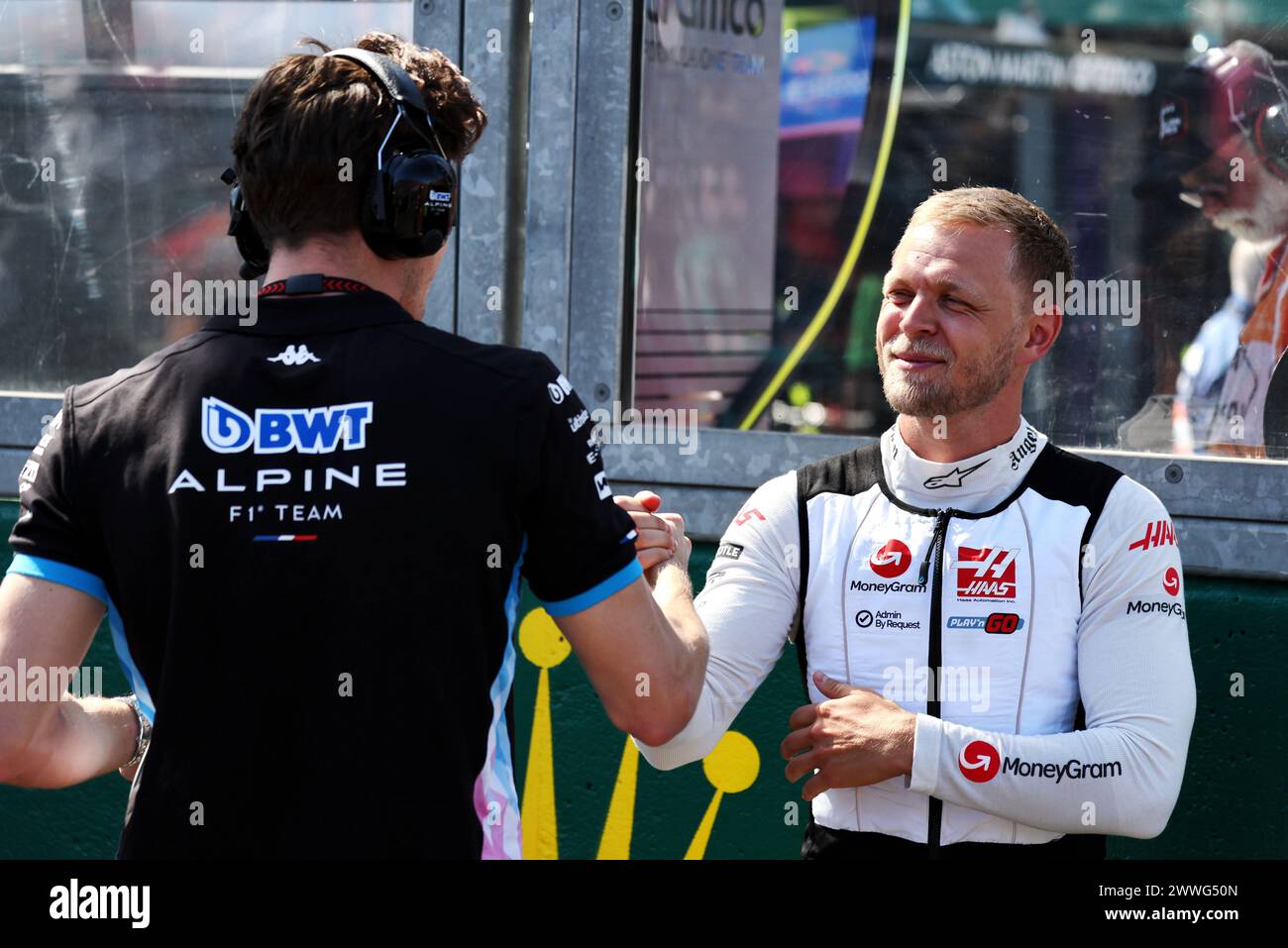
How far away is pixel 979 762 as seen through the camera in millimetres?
2100

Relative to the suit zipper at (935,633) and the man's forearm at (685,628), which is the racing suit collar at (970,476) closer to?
the suit zipper at (935,633)

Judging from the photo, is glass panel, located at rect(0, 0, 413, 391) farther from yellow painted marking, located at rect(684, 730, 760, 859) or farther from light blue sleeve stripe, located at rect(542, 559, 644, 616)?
light blue sleeve stripe, located at rect(542, 559, 644, 616)

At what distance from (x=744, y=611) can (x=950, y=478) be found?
1.36ft

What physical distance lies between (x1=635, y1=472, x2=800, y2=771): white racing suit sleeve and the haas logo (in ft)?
1.22

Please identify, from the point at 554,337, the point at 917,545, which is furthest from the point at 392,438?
the point at 554,337

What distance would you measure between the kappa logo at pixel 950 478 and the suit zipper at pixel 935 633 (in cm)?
6

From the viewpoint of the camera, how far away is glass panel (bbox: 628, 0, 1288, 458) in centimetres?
301

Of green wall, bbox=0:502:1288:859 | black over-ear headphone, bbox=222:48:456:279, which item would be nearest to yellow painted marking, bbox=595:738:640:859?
green wall, bbox=0:502:1288:859

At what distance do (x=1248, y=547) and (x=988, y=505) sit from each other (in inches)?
36.2

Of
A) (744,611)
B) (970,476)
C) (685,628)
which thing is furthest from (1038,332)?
(685,628)

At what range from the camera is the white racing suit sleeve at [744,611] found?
225 centimetres

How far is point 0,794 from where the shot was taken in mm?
3189
